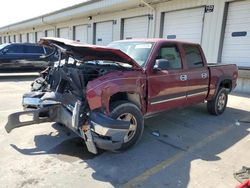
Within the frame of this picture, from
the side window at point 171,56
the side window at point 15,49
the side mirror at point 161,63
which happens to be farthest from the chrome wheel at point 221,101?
the side window at point 15,49

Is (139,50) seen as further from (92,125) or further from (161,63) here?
(92,125)

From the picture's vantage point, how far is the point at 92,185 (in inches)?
126

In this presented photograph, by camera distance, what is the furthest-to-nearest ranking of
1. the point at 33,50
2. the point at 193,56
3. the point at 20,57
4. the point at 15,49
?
the point at 33,50 → the point at 15,49 → the point at 20,57 → the point at 193,56

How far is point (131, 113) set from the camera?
4.15m

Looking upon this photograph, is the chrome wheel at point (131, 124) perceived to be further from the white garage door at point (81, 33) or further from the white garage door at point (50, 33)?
the white garage door at point (50, 33)

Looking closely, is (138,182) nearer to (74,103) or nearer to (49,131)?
(74,103)

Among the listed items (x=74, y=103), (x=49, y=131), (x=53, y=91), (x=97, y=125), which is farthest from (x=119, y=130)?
(x=49, y=131)

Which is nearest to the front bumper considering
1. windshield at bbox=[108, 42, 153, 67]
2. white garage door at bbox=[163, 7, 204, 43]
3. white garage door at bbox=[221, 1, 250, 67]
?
windshield at bbox=[108, 42, 153, 67]

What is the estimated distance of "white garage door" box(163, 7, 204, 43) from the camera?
12359 millimetres

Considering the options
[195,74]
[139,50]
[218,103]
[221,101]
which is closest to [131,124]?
[139,50]

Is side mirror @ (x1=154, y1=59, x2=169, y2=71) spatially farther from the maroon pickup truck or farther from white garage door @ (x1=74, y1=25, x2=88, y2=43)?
white garage door @ (x1=74, y1=25, x2=88, y2=43)

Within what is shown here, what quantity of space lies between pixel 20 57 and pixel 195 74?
34.6ft

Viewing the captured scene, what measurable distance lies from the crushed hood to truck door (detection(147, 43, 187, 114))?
0.49m

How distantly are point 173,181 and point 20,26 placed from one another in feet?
112
